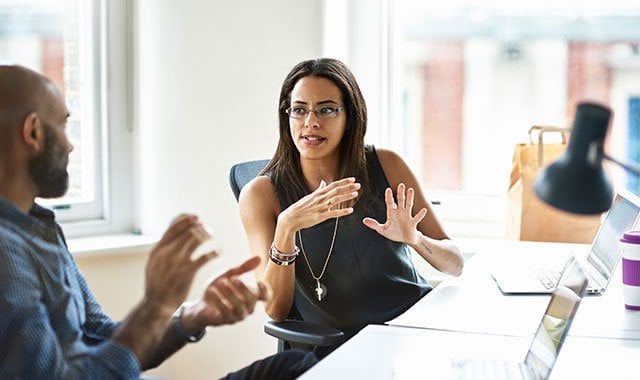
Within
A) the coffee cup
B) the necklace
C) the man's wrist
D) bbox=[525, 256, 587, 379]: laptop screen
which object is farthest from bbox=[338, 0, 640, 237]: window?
the man's wrist

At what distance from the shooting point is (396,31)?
→ 390cm

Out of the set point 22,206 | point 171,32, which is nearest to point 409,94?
point 171,32

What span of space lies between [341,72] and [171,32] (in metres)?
0.82

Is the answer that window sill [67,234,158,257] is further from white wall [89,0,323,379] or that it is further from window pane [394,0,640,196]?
window pane [394,0,640,196]

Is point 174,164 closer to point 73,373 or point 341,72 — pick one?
point 341,72

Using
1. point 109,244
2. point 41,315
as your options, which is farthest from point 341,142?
point 41,315

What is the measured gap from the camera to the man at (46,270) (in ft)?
4.84

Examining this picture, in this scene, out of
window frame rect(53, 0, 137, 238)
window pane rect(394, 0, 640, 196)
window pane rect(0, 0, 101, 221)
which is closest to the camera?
window pane rect(0, 0, 101, 221)

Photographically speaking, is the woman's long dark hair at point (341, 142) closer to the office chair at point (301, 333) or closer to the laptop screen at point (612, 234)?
the office chair at point (301, 333)

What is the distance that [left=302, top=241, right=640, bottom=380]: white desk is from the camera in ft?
6.07

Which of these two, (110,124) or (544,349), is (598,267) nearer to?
(544,349)

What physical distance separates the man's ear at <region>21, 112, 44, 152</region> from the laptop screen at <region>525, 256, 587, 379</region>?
37.1 inches

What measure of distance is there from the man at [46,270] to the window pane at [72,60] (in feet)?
5.70

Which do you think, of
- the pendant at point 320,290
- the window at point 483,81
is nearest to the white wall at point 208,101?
the window at point 483,81
